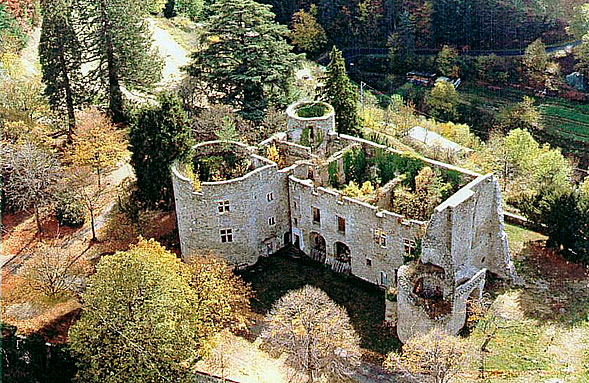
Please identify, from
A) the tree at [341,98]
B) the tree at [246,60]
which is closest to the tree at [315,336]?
the tree at [341,98]

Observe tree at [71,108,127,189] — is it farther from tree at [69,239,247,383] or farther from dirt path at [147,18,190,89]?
tree at [69,239,247,383]

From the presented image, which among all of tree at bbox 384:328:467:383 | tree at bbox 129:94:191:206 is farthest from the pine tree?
tree at bbox 384:328:467:383

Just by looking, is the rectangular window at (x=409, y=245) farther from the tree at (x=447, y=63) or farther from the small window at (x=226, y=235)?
the tree at (x=447, y=63)

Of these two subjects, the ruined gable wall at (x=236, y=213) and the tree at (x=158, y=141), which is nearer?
the ruined gable wall at (x=236, y=213)

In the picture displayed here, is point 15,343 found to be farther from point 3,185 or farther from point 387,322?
point 387,322

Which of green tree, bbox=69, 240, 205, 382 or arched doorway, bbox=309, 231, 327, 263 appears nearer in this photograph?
green tree, bbox=69, 240, 205, 382

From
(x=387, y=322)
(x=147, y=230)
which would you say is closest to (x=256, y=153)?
(x=147, y=230)

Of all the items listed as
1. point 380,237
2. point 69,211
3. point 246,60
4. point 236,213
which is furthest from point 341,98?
point 69,211
